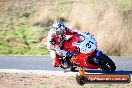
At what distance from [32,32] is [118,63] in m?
9.15

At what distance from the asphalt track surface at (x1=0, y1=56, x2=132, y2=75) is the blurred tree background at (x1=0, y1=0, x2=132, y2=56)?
266 centimetres

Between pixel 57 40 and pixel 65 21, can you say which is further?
pixel 65 21

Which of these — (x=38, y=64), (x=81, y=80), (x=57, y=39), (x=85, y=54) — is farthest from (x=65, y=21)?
(x=81, y=80)

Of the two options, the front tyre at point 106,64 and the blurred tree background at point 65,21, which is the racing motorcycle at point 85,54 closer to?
the front tyre at point 106,64

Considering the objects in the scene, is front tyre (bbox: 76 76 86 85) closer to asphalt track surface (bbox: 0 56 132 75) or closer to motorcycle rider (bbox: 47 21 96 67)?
motorcycle rider (bbox: 47 21 96 67)

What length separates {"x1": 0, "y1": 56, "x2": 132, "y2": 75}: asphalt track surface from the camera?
615 inches

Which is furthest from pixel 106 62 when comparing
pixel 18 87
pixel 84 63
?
pixel 18 87

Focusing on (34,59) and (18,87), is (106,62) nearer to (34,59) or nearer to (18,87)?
(18,87)

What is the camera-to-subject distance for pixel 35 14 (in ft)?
90.3

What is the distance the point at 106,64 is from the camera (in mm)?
14508

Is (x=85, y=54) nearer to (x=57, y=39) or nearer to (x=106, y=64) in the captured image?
(x=106, y=64)

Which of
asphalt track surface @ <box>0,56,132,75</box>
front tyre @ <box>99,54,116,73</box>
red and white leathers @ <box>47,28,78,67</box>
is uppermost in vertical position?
red and white leathers @ <box>47,28,78,67</box>

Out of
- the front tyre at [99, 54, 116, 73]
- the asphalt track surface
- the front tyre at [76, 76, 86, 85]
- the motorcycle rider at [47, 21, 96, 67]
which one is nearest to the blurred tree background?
the asphalt track surface

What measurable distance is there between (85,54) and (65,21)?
11081 millimetres
